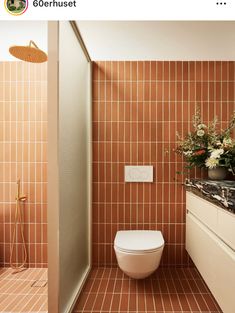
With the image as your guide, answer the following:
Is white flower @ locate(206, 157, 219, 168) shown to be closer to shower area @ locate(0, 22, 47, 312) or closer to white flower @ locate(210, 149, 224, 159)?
white flower @ locate(210, 149, 224, 159)

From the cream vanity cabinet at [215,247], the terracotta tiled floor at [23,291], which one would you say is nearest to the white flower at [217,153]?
the cream vanity cabinet at [215,247]

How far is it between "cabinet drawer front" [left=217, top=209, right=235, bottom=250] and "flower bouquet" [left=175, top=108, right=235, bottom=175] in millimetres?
617

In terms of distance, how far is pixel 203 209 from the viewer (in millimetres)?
1777

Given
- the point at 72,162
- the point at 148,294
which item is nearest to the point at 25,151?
the point at 72,162

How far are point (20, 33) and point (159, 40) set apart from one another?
4.27ft

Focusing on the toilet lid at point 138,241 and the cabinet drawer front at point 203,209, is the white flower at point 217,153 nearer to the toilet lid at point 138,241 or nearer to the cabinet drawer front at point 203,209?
the cabinet drawer front at point 203,209

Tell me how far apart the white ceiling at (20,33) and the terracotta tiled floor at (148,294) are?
2190 millimetres

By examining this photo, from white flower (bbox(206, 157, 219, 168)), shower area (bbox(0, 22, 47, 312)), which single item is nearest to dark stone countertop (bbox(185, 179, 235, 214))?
white flower (bbox(206, 157, 219, 168))

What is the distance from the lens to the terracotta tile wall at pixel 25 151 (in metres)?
2.34

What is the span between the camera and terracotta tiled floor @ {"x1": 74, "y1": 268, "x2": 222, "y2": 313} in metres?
1.74
